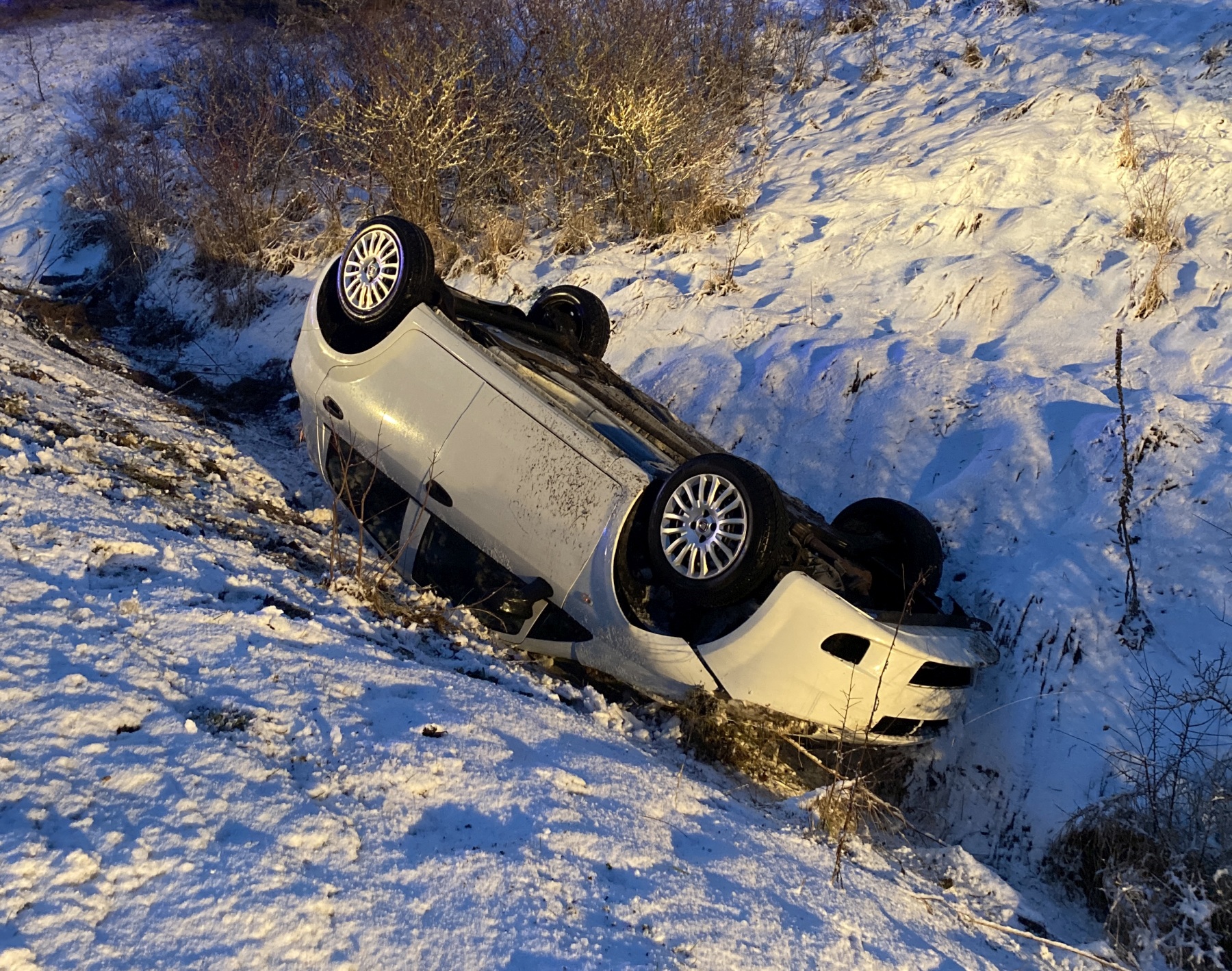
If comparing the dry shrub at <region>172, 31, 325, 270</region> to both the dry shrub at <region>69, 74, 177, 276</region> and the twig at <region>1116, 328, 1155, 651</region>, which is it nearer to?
the dry shrub at <region>69, 74, 177, 276</region>

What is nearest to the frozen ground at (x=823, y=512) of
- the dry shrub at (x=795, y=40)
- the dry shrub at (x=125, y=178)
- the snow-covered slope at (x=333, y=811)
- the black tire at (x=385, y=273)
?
the snow-covered slope at (x=333, y=811)

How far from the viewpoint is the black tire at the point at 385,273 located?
4.92 metres

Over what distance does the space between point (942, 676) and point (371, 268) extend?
11.7 ft

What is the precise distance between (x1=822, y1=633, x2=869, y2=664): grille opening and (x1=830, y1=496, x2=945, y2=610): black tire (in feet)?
2.75

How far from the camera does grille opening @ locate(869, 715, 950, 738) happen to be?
4098mm

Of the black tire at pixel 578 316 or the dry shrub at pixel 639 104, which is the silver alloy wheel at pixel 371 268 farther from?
the dry shrub at pixel 639 104

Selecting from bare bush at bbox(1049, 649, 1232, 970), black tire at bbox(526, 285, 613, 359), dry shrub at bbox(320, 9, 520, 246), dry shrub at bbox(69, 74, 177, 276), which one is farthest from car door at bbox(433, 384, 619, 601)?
dry shrub at bbox(69, 74, 177, 276)

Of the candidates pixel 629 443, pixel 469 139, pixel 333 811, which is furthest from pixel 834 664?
pixel 469 139

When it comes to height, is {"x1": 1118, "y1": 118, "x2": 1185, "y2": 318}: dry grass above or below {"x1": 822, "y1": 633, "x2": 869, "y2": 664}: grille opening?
above

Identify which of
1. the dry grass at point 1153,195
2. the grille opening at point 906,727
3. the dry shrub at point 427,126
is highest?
the dry grass at point 1153,195

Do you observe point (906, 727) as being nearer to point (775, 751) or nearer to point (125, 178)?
point (775, 751)

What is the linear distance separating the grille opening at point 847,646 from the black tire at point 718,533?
383 millimetres

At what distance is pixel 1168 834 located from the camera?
11.1 feet

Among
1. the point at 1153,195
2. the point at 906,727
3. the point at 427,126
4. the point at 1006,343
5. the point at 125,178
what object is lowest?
the point at 906,727
